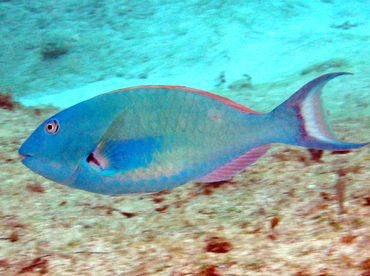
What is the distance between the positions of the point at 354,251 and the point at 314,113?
2.23 feet

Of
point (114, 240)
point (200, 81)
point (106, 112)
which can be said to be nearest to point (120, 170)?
point (106, 112)

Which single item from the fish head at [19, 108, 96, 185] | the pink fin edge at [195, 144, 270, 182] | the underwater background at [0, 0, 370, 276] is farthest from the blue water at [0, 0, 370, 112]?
the fish head at [19, 108, 96, 185]

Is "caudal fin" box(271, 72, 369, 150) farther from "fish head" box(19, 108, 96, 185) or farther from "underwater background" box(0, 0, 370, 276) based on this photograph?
"fish head" box(19, 108, 96, 185)

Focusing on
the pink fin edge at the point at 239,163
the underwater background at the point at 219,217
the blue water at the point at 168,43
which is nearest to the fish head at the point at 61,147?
the underwater background at the point at 219,217

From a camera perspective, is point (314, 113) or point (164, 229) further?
point (164, 229)

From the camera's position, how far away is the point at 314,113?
59.7 inches

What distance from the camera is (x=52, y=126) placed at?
1.70m

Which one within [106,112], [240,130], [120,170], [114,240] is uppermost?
[106,112]

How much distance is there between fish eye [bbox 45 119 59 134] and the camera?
1.70 metres

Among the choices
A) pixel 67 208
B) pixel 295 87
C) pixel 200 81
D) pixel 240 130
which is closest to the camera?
pixel 240 130

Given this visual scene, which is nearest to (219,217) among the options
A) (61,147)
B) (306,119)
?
(306,119)

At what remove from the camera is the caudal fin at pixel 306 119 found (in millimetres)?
1488

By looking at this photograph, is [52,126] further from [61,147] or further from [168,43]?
[168,43]

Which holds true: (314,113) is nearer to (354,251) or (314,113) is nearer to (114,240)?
A: (354,251)
